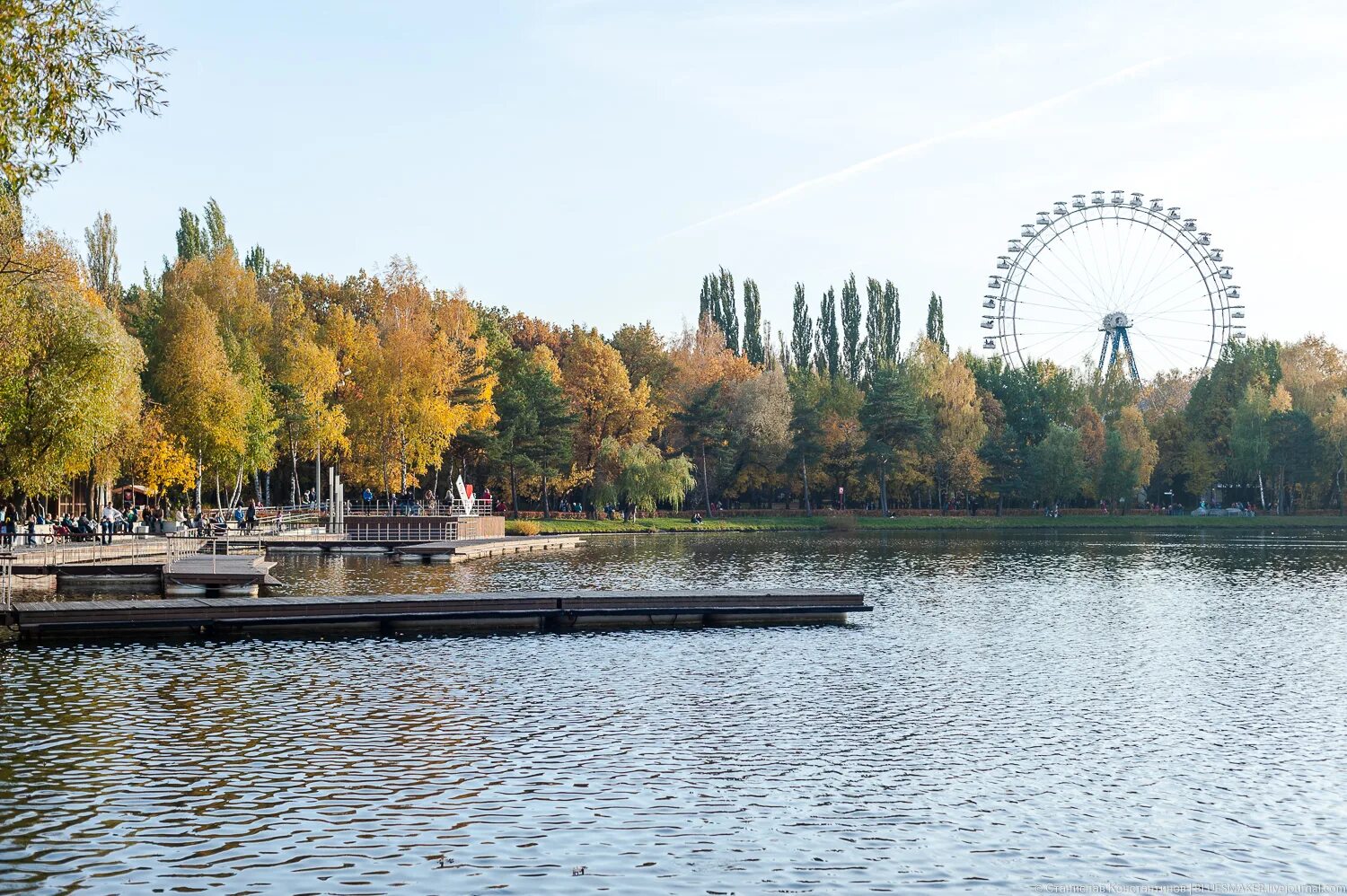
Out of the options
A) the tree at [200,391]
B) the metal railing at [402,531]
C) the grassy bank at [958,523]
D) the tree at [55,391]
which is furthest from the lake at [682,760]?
the grassy bank at [958,523]

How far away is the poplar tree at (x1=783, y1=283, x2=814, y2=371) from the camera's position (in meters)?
120

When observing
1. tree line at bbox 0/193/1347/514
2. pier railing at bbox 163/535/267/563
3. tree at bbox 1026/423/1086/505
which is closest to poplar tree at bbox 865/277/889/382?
tree line at bbox 0/193/1347/514

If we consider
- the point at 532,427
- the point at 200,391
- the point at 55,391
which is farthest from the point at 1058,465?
the point at 55,391

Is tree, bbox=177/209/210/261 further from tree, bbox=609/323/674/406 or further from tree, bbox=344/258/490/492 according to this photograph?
tree, bbox=609/323/674/406

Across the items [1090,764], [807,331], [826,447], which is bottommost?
[1090,764]

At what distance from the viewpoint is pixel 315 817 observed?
13.7 metres

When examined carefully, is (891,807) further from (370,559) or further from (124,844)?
(370,559)

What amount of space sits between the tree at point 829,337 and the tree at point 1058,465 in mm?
23389

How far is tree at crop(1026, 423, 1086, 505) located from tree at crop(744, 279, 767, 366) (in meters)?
25.7

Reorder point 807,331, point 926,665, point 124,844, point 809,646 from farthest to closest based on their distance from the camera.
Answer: point 807,331, point 809,646, point 926,665, point 124,844

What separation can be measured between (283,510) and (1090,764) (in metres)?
66.3

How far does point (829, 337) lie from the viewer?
392ft

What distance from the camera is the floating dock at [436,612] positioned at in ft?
90.6

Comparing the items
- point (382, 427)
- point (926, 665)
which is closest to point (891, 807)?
point (926, 665)
